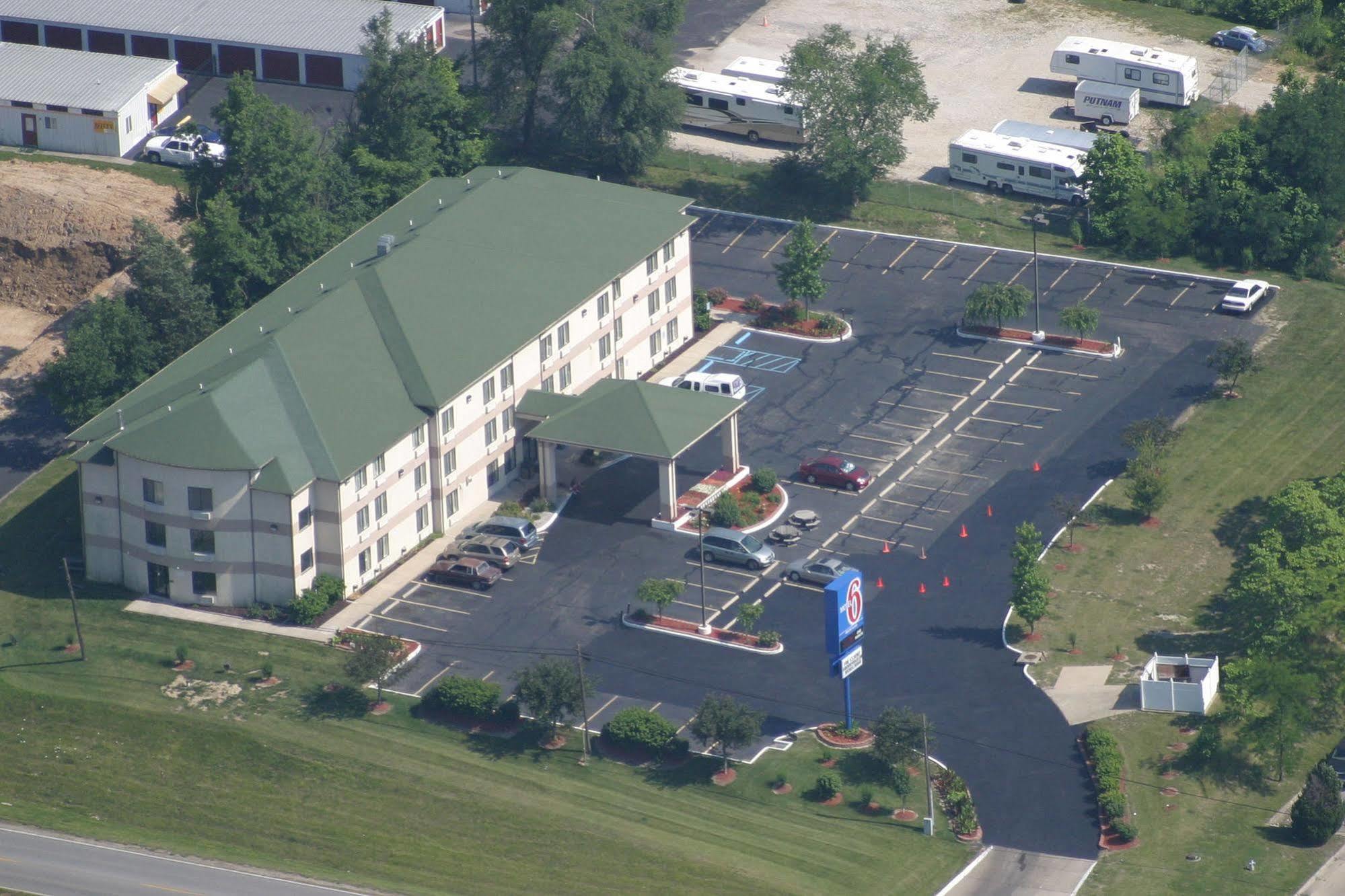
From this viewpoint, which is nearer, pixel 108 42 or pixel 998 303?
pixel 998 303

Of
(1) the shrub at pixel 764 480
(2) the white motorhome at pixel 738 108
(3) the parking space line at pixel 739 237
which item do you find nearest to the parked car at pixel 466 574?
(1) the shrub at pixel 764 480

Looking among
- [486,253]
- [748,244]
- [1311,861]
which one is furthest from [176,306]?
[1311,861]

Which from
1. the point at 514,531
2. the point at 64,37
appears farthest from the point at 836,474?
the point at 64,37

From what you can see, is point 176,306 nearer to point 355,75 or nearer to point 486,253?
point 486,253

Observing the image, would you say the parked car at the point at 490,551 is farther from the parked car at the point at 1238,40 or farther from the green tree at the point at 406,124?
the parked car at the point at 1238,40

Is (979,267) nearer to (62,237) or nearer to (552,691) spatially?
(552,691)

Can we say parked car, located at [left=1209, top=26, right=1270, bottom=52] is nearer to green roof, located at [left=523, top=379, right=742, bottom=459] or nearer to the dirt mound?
green roof, located at [left=523, top=379, right=742, bottom=459]

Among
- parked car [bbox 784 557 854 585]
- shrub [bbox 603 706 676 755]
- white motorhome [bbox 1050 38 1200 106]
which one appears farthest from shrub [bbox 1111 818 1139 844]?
white motorhome [bbox 1050 38 1200 106]
